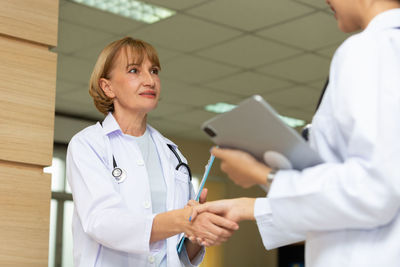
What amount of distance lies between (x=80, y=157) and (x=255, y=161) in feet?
3.04

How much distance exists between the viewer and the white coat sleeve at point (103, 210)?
2.01 meters

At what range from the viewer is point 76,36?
237 inches

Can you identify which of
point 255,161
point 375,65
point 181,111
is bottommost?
point 181,111

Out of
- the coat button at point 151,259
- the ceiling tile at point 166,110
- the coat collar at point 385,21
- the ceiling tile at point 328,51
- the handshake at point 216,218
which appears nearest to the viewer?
the coat collar at point 385,21

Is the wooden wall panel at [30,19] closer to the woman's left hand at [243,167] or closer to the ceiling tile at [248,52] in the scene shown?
the woman's left hand at [243,167]

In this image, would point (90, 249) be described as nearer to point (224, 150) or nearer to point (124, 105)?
point (124, 105)

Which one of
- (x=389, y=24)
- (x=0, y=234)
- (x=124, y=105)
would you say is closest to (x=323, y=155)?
(x=389, y=24)

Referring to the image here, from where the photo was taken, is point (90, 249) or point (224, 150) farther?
point (90, 249)

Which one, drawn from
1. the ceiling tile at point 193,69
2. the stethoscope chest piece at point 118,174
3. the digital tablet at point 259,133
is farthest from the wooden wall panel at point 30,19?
the ceiling tile at point 193,69

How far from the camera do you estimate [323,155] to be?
1.37 m

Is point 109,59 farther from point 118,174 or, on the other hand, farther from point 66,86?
point 66,86

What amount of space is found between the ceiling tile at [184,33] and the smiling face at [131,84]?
312 cm

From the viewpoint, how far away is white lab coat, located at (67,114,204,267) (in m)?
2.02

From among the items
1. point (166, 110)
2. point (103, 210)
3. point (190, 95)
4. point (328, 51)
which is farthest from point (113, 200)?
point (166, 110)
